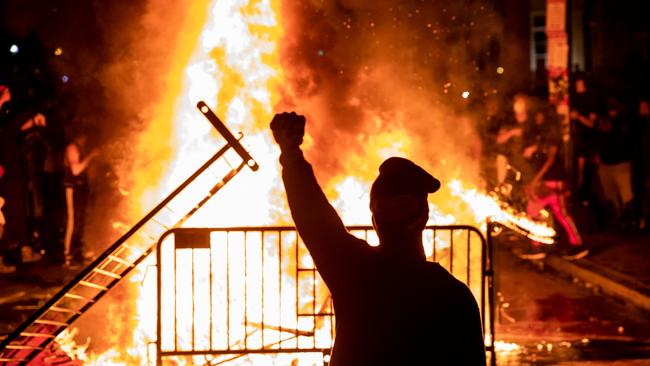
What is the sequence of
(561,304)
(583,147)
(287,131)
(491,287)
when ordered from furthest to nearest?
(583,147), (561,304), (491,287), (287,131)

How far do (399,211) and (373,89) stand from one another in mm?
9490

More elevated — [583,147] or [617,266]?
[583,147]

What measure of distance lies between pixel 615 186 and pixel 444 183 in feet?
22.8

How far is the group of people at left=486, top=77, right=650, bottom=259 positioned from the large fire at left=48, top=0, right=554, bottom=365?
2572 millimetres

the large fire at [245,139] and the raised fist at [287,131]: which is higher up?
Answer: the large fire at [245,139]

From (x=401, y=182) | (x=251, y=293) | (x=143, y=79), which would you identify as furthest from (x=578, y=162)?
(x=401, y=182)

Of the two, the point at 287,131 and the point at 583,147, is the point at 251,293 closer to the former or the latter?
the point at 287,131

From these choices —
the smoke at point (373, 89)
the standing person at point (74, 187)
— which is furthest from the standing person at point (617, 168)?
the standing person at point (74, 187)

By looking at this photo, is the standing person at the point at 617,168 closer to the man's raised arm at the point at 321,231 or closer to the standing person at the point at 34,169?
the standing person at the point at 34,169

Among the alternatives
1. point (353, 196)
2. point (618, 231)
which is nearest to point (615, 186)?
point (618, 231)

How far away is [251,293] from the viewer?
8.84 meters

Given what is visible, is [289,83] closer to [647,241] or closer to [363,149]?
[363,149]

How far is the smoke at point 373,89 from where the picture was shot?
11.6 metres

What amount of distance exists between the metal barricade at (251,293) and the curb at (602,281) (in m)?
2.00
